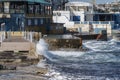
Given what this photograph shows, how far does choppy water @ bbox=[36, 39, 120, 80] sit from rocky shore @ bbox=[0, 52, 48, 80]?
760 millimetres

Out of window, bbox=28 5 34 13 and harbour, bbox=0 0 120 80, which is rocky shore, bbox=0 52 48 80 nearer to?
harbour, bbox=0 0 120 80

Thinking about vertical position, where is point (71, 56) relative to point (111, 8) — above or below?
below

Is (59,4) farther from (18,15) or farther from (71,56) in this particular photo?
(71,56)

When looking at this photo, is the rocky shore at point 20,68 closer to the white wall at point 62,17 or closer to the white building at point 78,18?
the white building at point 78,18

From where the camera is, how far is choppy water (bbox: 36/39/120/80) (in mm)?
24797

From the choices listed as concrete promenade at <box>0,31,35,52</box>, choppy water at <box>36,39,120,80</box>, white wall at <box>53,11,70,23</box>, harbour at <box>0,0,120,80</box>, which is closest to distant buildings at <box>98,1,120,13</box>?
harbour at <box>0,0,120,80</box>

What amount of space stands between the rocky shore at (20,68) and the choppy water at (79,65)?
76 cm

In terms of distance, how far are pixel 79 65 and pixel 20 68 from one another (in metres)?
6.69

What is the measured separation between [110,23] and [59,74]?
50749 millimetres

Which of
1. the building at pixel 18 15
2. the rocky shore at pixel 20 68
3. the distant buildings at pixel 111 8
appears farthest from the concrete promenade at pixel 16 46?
the distant buildings at pixel 111 8

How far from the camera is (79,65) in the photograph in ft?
105

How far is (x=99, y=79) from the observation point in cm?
2366

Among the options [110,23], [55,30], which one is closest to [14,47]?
[55,30]

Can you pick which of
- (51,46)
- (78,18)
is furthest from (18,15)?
(78,18)
